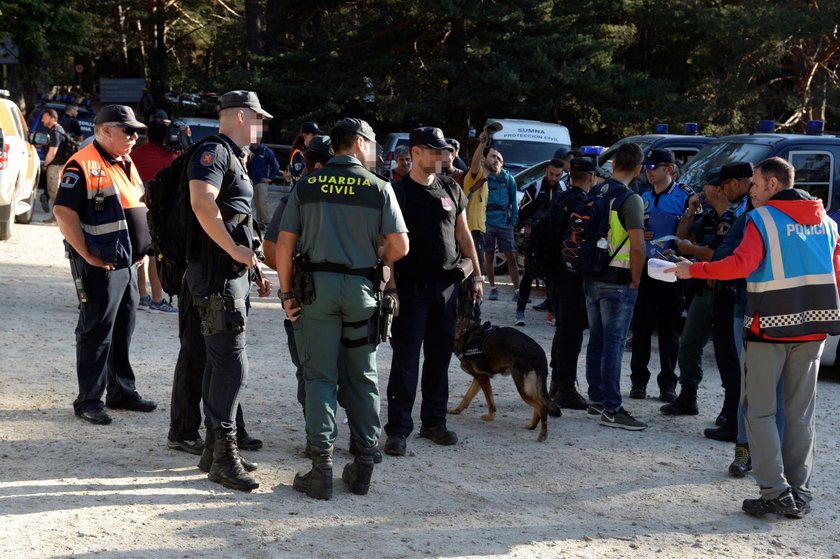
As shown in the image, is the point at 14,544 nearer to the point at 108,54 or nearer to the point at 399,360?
the point at 399,360

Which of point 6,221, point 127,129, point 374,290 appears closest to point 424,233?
point 374,290

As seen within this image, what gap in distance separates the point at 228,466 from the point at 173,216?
1.39 meters

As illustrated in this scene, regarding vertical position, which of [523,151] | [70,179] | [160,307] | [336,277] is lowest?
[160,307]

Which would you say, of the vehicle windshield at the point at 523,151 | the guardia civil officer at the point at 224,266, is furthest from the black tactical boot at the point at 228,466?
the vehicle windshield at the point at 523,151

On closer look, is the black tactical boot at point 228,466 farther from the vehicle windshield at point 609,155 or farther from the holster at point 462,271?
the vehicle windshield at point 609,155

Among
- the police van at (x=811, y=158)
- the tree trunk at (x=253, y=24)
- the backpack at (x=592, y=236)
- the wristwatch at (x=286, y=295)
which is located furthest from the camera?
the tree trunk at (x=253, y=24)

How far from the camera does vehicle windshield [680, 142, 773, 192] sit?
33.1ft

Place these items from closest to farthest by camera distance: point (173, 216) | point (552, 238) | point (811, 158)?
point (173, 216) → point (552, 238) → point (811, 158)

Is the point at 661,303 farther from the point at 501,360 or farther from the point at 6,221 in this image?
the point at 6,221

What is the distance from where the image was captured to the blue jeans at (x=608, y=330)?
727 cm

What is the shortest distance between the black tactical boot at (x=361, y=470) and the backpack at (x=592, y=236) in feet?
8.04

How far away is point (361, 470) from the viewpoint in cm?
551

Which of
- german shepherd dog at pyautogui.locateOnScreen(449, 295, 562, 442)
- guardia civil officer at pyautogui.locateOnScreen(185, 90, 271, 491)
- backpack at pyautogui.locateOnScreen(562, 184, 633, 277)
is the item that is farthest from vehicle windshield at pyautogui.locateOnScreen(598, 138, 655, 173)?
guardia civil officer at pyautogui.locateOnScreen(185, 90, 271, 491)

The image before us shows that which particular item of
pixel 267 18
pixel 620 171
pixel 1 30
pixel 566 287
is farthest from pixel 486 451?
pixel 267 18
